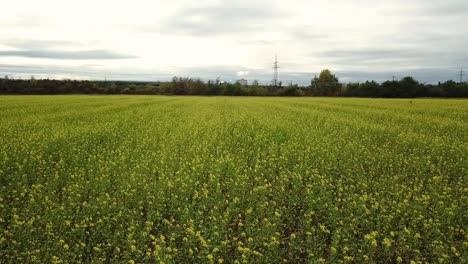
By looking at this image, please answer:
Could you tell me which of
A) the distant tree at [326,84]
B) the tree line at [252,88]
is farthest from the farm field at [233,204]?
the distant tree at [326,84]

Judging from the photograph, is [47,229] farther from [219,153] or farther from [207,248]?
[219,153]

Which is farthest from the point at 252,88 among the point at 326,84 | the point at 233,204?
the point at 233,204

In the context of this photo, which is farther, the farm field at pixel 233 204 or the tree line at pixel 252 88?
the tree line at pixel 252 88

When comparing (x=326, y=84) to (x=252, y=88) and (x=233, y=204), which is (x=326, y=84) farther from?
(x=233, y=204)

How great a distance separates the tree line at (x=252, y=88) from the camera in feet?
279

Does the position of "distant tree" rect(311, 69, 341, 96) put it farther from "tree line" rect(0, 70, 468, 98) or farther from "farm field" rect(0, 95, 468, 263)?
"farm field" rect(0, 95, 468, 263)

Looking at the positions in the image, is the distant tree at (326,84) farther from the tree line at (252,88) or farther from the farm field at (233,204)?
the farm field at (233,204)

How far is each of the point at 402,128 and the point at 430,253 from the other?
14.7 metres

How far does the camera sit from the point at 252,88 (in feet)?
369

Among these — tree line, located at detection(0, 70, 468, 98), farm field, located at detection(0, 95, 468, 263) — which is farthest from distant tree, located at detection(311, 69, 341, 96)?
farm field, located at detection(0, 95, 468, 263)

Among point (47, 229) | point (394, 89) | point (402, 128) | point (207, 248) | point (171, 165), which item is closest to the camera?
point (207, 248)

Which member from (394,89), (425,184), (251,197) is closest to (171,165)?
(251,197)

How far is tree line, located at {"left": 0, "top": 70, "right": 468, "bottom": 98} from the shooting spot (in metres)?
84.9

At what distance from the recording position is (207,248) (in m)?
5.82
